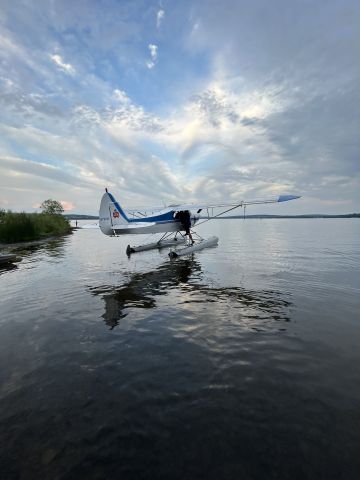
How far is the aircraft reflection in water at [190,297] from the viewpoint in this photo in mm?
8270

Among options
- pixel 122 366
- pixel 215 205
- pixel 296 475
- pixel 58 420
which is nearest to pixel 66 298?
pixel 122 366

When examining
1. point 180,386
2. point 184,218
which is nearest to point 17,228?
point 184,218

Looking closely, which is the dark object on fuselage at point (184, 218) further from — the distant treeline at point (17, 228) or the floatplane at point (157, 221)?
the distant treeline at point (17, 228)

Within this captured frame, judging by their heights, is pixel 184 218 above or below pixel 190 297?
above

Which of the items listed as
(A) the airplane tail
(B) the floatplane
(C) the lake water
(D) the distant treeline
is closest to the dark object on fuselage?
(B) the floatplane

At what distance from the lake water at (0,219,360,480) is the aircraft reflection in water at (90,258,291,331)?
0.32 feet

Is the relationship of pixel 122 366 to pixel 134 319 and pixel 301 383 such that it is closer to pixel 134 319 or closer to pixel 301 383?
pixel 134 319

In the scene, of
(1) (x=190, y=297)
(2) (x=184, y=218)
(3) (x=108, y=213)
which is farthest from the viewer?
(2) (x=184, y=218)

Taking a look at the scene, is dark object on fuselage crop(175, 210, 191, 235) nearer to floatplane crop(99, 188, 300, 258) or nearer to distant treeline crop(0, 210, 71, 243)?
floatplane crop(99, 188, 300, 258)

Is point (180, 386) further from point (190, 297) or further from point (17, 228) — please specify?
point (17, 228)

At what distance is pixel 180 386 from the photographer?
4.79m

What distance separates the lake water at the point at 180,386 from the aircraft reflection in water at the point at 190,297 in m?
0.10

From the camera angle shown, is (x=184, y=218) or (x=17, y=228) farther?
(x=17, y=228)

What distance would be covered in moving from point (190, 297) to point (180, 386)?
211 inches
